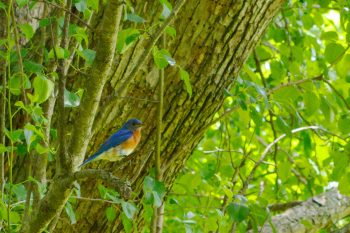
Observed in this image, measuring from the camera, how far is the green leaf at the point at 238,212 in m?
1.97

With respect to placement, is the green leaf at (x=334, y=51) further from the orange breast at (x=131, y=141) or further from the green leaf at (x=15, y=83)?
the green leaf at (x=15, y=83)

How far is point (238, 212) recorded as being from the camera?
1979 millimetres

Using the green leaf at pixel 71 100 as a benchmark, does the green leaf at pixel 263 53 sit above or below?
above

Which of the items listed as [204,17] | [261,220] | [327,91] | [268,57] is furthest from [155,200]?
[268,57]

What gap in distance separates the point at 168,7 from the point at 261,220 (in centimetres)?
82

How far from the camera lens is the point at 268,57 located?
335cm

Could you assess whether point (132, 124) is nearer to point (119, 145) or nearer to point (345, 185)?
point (119, 145)

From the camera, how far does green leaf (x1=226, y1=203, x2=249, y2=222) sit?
197 centimetres

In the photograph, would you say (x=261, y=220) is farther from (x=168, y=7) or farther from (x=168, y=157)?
(x=168, y=7)

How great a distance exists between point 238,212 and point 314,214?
4.90 ft

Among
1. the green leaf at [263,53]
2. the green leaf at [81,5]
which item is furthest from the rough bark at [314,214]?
the green leaf at [81,5]

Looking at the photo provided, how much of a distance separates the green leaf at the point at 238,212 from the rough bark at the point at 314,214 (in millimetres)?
1122

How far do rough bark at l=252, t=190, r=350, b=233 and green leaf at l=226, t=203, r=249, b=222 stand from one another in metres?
1.12

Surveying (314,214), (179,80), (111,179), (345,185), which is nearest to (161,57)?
(111,179)
